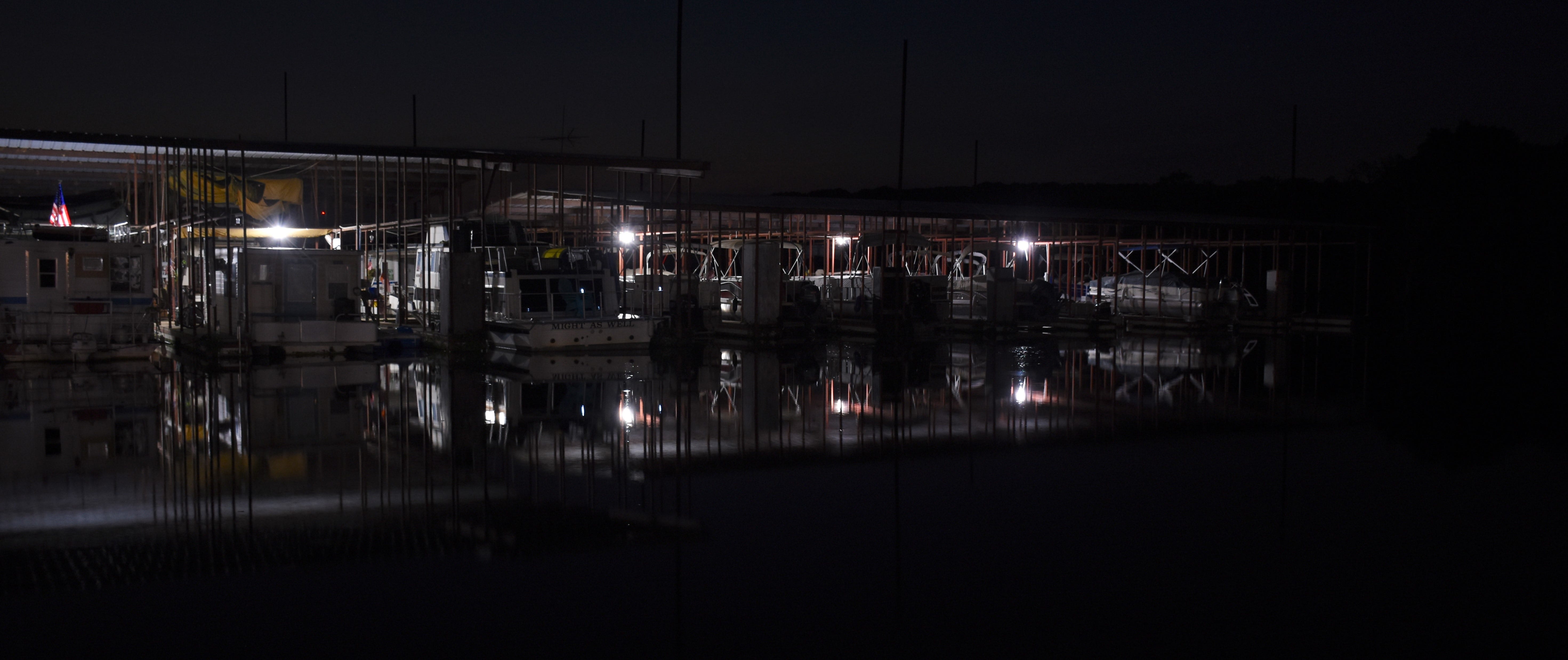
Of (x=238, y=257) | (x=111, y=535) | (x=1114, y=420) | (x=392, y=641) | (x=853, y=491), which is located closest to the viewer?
(x=392, y=641)

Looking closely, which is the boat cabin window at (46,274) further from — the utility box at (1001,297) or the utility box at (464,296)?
the utility box at (1001,297)

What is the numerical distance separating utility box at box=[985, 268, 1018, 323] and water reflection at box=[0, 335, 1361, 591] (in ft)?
23.4

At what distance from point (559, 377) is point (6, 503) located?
10.4m

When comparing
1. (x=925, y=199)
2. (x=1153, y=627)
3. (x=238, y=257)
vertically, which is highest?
(x=925, y=199)

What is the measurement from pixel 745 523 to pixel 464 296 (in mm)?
15955

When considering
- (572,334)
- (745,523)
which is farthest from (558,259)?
(745,523)

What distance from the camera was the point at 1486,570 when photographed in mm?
6992

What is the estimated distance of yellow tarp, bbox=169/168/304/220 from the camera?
27672 millimetres

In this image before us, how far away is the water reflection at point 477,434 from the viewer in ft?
25.3

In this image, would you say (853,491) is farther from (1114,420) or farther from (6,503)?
(6,503)

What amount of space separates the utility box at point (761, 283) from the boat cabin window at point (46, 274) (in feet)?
45.5

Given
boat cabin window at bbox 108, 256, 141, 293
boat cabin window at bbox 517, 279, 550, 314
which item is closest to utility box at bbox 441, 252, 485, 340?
boat cabin window at bbox 517, 279, 550, 314

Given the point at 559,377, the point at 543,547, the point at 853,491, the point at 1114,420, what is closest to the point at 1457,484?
the point at 1114,420

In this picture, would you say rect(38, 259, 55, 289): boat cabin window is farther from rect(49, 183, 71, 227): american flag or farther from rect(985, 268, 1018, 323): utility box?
rect(985, 268, 1018, 323): utility box
